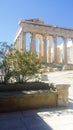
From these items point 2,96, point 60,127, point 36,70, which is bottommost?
point 60,127

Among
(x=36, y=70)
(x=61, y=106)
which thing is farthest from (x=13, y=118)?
(x=36, y=70)

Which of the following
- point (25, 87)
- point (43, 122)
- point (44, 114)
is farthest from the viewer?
point (25, 87)

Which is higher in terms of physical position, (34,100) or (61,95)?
(61,95)

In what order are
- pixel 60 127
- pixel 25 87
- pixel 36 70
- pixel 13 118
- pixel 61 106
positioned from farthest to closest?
pixel 36 70
pixel 25 87
pixel 61 106
pixel 13 118
pixel 60 127

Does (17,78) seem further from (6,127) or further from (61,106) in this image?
(6,127)

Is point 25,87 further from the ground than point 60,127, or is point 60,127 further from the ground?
point 25,87

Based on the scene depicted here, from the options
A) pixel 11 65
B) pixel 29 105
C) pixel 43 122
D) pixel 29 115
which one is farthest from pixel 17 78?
pixel 43 122

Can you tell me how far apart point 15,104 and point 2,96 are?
605mm

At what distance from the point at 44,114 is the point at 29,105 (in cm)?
105

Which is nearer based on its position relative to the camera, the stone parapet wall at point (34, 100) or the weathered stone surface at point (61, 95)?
the stone parapet wall at point (34, 100)

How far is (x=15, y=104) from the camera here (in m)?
8.50

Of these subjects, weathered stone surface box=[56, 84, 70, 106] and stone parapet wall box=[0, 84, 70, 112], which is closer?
stone parapet wall box=[0, 84, 70, 112]

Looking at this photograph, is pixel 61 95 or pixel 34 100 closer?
pixel 34 100

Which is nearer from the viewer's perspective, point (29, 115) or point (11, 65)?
point (29, 115)
